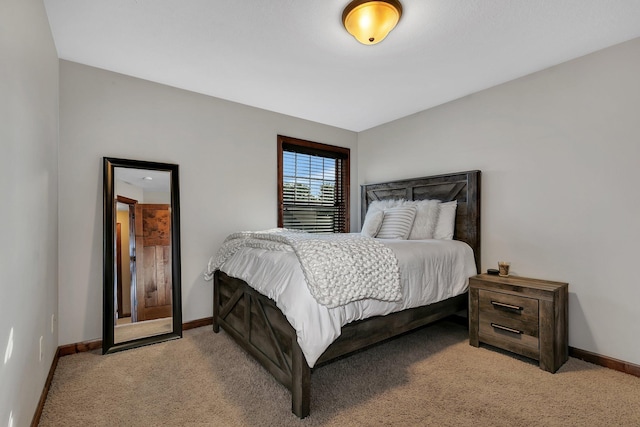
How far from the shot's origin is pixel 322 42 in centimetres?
221

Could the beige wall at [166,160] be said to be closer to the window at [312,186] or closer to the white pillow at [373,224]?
the window at [312,186]

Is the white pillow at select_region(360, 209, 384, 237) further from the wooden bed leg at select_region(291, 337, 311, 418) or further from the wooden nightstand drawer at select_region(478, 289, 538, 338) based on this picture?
the wooden bed leg at select_region(291, 337, 311, 418)

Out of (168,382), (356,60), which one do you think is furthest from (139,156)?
(356,60)

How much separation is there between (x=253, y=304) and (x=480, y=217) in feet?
7.72

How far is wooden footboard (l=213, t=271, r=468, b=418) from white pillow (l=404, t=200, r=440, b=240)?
0.69 m

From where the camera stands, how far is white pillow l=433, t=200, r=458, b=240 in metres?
3.04

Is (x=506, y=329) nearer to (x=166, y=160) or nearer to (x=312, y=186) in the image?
(x=312, y=186)

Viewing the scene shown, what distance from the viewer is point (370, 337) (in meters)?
2.03

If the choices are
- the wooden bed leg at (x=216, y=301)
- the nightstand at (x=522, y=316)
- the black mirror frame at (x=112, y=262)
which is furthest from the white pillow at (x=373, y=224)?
the black mirror frame at (x=112, y=262)

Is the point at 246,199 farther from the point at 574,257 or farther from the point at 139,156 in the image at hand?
the point at 574,257

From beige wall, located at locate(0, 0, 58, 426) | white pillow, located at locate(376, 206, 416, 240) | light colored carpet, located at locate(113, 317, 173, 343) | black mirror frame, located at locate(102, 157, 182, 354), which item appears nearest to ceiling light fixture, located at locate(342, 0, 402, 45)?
beige wall, located at locate(0, 0, 58, 426)

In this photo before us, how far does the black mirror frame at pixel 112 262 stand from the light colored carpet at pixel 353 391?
0.13m

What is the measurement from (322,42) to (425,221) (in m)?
1.96

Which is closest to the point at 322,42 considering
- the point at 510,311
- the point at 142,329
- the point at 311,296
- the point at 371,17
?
the point at 371,17
